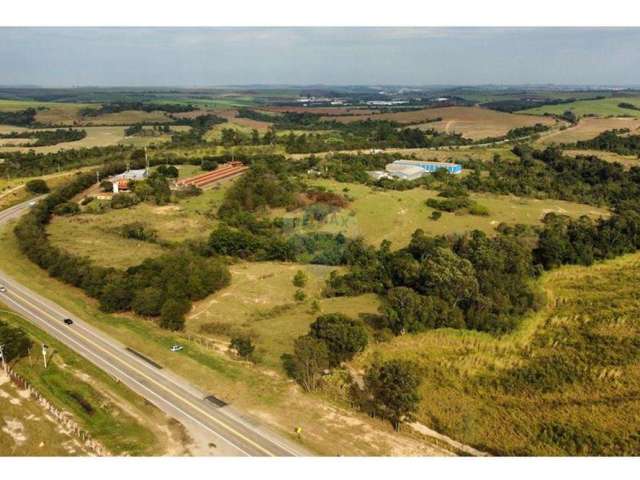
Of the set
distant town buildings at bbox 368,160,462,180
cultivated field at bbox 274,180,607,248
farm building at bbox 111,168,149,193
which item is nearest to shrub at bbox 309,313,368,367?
cultivated field at bbox 274,180,607,248

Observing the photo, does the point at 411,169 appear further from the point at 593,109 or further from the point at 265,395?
the point at 593,109

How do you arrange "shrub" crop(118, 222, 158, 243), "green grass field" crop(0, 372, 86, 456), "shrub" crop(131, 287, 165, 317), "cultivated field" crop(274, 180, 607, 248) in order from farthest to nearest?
"cultivated field" crop(274, 180, 607, 248), "shrub" crop(118, 222, 158, 243), "shrub" crop(131, 287, 165, 317), "green grass field" crop(0, 372, 86, 456)

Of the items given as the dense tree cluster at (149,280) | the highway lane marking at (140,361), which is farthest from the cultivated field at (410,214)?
the highway lane marking at (140,361)

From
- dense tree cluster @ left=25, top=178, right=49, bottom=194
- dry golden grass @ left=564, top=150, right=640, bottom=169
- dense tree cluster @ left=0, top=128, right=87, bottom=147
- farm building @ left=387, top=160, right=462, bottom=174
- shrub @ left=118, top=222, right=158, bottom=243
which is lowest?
shrub @ left=118, top=222, right=158, bottom=243

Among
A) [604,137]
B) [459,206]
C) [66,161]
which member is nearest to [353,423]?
[459,206]

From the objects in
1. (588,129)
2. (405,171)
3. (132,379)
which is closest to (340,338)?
(132,379)

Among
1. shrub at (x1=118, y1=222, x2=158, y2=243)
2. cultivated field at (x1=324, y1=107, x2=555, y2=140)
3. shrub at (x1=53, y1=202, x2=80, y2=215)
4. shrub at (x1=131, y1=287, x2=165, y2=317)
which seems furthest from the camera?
cultivated field at (x1=324, y1=107, x2=555, y2=140)

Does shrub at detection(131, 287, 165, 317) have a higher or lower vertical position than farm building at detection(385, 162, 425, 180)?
lower

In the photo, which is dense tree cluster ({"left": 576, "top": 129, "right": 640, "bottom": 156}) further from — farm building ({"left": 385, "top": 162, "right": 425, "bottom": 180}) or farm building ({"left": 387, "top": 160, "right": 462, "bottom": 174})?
farm building ({"left": 385, "top": 162, "right": 425, "bottom": 180})
